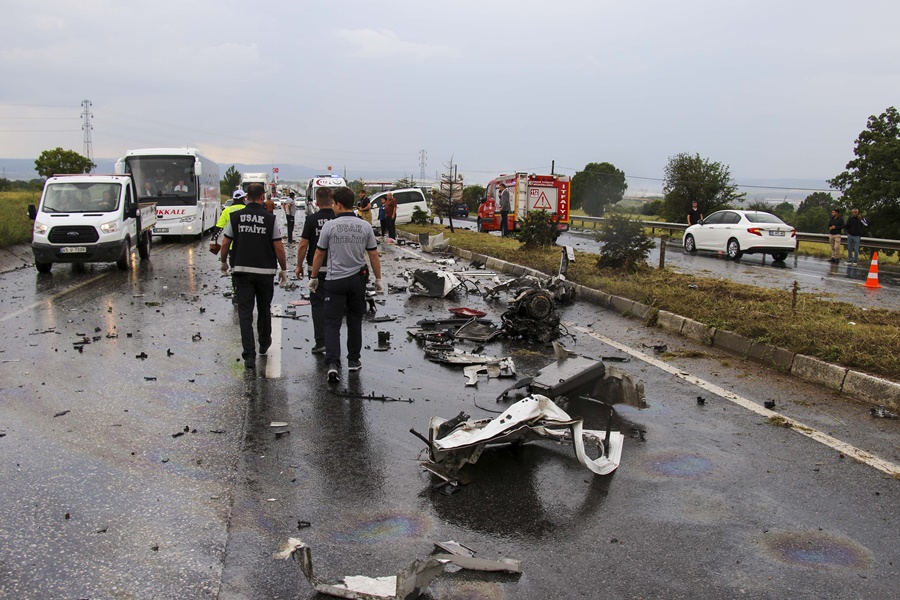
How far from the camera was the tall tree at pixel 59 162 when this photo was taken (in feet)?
243

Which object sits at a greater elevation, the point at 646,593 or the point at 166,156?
the point at 166,156

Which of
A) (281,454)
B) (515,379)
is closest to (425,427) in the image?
(281,454)

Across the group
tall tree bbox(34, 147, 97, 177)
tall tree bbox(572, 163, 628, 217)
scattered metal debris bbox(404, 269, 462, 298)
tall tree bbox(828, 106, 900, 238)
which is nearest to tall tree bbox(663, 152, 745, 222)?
tall tree bbox(828, 106, 900, 238)

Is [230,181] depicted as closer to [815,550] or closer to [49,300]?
[49,300]

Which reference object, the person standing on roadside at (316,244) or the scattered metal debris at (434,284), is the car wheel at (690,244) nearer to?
the scattered metal debris at (434,284)

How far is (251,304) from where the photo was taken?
7.71m

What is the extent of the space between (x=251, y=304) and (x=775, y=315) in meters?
7.08

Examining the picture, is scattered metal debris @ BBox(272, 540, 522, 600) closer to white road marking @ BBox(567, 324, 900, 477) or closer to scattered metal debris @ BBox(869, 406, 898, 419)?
white road marking @ BBox(567, 324, 900, 477)

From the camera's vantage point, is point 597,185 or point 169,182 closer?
point 169,182

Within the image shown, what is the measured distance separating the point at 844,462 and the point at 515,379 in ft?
10.3

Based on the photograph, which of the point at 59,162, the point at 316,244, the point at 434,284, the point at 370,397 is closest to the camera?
the point at 370,397

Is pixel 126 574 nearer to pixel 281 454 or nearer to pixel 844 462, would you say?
pixel 281 454

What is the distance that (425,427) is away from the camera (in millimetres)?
5707

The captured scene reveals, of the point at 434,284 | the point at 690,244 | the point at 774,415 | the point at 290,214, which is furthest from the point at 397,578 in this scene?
the point at 290,214
